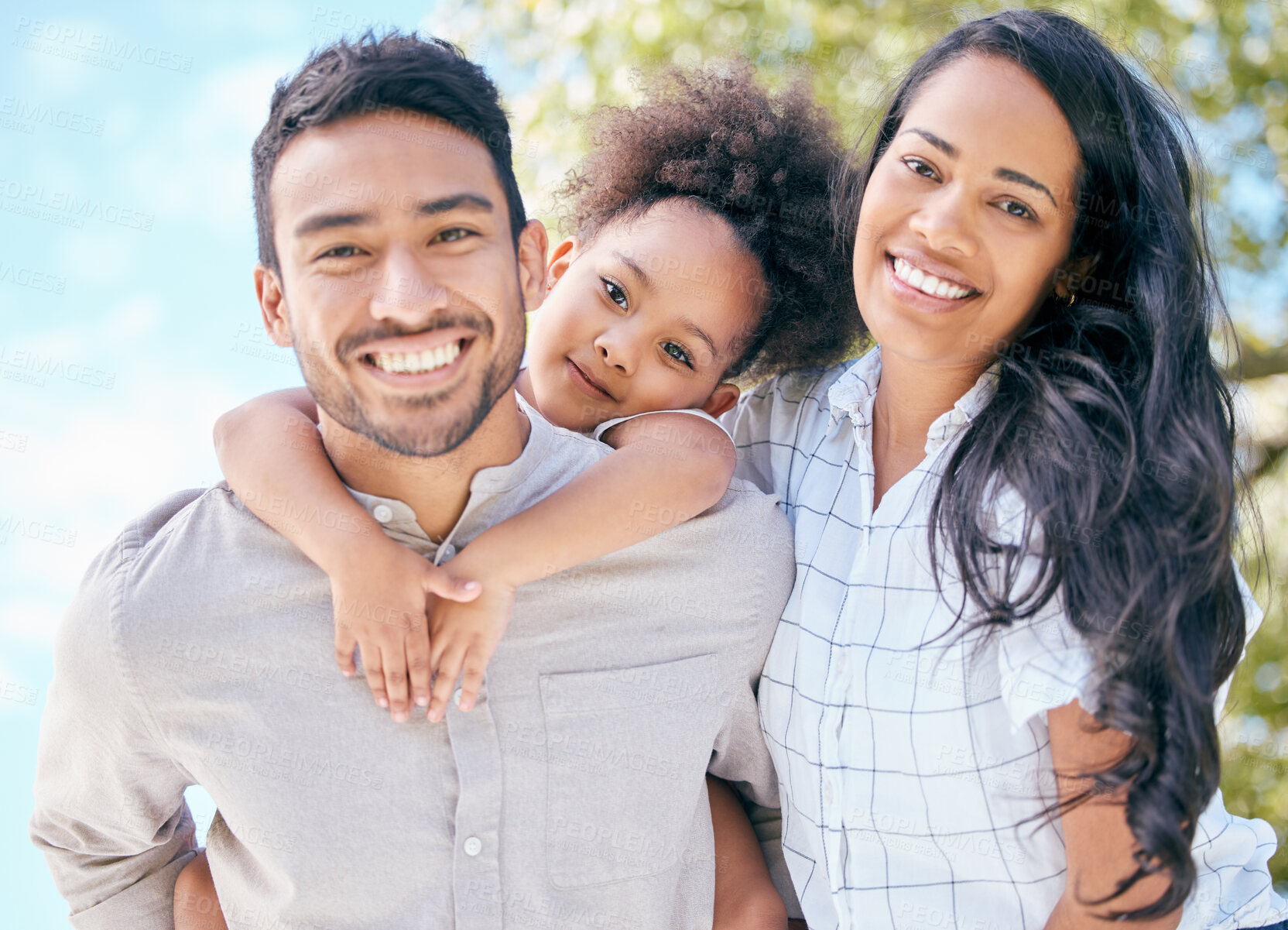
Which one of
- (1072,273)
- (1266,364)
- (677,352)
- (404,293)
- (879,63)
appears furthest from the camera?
(1266,364)

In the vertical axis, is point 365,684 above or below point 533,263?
below

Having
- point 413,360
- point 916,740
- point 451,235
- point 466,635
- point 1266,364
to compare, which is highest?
point 451,235

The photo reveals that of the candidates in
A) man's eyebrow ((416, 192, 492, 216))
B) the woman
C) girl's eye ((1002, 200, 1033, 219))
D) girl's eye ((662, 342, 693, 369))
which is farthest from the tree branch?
man's eyebrow ((416, 192, 492, 216))

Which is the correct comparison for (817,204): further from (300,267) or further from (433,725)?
(433,725)

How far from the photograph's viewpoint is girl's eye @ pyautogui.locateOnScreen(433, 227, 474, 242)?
1.98m

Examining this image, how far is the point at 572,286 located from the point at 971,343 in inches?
38.7

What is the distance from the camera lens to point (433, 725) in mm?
2018

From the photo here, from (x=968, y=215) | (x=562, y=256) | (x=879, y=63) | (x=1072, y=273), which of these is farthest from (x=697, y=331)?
(x=879, y=63)

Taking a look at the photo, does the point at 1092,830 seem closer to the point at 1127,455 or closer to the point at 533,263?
the point at 1127,455

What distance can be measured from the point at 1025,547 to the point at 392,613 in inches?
45.5

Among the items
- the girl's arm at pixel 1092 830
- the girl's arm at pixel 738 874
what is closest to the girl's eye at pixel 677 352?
the girl's arm at pixel 738 874

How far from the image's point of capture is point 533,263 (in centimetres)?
225

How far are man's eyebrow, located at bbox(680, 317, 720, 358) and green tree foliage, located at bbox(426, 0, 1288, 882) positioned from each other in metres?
1.73

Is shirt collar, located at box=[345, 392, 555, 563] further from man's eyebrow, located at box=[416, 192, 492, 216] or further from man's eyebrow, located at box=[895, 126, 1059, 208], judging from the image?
man's eyebrow, located at box=[895, 126, 1059, 208]
